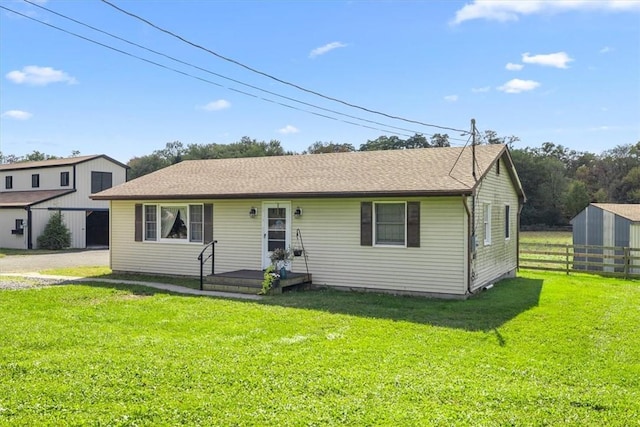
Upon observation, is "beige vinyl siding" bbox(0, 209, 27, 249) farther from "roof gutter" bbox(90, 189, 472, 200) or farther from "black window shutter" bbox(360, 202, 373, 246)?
"black window shutter" bbox(360, 202, 373, 246)

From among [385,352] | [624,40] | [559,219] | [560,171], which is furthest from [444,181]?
[560,171]

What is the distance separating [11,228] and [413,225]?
23101 mm

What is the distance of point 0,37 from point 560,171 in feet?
170

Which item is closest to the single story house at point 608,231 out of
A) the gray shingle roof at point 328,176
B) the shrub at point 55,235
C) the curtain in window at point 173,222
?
the gray shingle roof at point 328,176

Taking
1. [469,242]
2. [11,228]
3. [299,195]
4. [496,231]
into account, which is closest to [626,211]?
[496,231]

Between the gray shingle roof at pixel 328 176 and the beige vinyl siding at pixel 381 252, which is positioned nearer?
the beige vinyl siding at pixel 381 252

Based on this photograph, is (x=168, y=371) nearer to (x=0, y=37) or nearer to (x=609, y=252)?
(x=0, y=37)

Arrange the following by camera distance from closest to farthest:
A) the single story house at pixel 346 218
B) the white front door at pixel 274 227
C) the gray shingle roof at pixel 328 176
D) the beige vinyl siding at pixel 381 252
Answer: the beige vinyl siding at pixel 381 252 → the single story house at pixel 346 218 → the gray shingle roof at pixel 328 176 → the white front door at pixel 274 227

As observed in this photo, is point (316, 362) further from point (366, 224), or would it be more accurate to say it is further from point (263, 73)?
point (263, 73)

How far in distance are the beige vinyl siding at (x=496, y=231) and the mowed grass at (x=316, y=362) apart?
199 cm

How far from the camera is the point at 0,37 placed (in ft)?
37.1

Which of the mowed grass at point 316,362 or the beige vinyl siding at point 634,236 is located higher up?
the beige vinyl siding at point 634,236

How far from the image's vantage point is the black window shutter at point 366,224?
11203 mm

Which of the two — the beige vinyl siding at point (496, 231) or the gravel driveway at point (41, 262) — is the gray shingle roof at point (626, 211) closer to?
the beige vinyl siding at point (496, 231)
